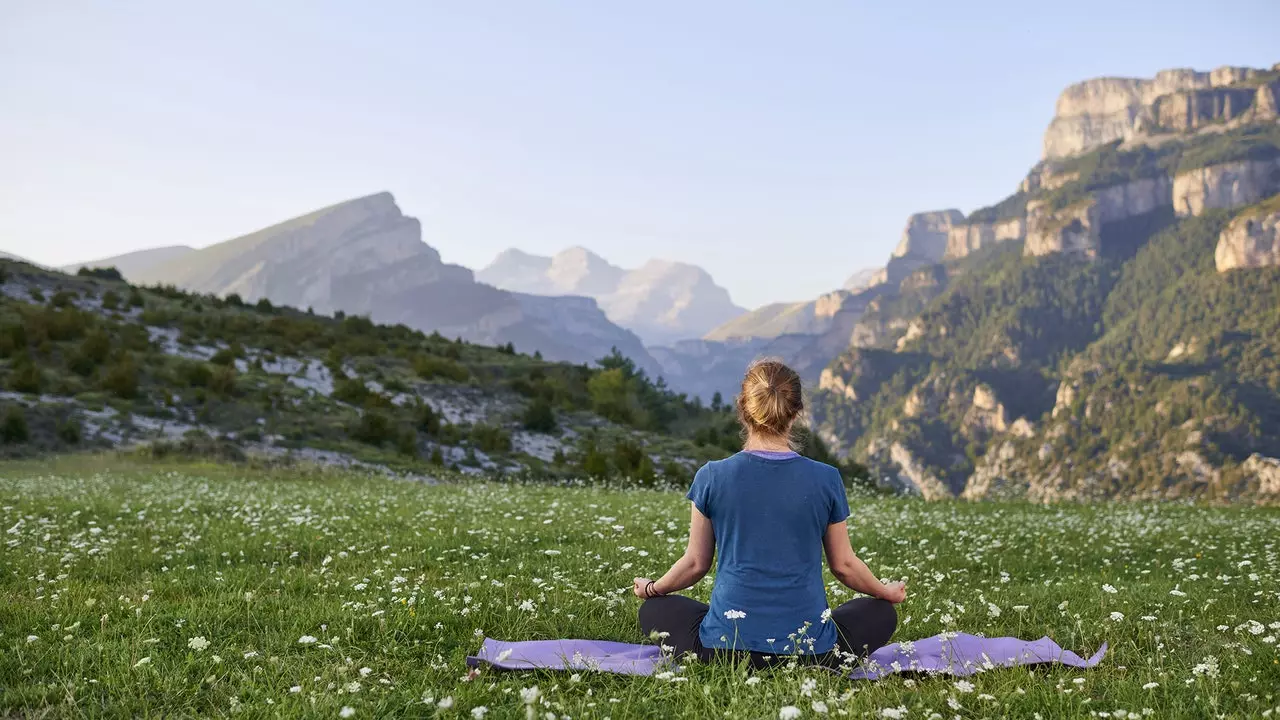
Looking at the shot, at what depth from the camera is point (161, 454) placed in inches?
1041

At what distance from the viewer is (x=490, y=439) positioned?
34625 mm

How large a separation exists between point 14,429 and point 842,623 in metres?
30.0

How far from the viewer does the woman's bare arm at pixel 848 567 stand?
17.6 feet

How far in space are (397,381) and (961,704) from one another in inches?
1523

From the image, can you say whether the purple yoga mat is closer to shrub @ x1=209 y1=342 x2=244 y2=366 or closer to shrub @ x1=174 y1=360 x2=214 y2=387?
shrub @ x1=174 y1=360 x2=214 y2=387

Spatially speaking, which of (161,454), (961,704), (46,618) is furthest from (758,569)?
(161,454)

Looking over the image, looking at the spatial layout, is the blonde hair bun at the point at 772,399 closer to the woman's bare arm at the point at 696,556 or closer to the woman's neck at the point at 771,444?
the woman's neck at the point at 771,444

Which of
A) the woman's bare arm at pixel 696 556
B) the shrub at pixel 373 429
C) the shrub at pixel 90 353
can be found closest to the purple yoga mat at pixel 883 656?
the woman's bare arm at pixel 696 556

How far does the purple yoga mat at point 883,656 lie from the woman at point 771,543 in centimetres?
26

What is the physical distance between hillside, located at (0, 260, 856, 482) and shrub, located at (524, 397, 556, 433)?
74 mm

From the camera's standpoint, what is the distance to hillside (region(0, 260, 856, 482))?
29.0m

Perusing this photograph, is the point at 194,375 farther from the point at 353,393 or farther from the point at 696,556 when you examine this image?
the point at 696,556

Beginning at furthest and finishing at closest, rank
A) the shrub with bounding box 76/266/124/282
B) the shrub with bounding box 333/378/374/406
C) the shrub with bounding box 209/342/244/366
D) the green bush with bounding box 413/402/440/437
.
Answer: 1. the shrub with bounding box 76/266/124/282
2. the shrub with bounding box 209/342/244/366
3. the shrub with bounding box 333/378/374/406
4. the green bush with bounding box 413/402/440/437

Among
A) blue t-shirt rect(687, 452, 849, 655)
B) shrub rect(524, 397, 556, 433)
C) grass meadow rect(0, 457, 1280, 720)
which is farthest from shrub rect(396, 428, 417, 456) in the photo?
blue t-shirt rect(687, 452, 849, 655)
